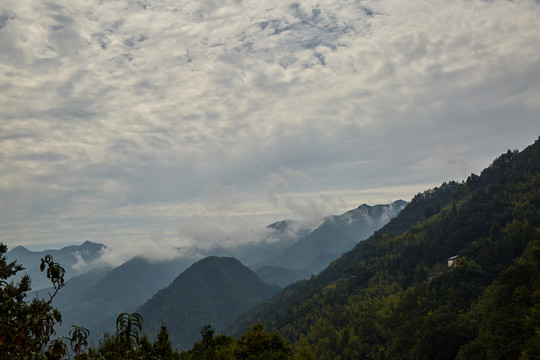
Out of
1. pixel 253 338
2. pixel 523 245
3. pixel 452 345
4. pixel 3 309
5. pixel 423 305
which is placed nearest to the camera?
pixel 3 309

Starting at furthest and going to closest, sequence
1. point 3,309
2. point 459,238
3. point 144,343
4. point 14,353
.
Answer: point 459,238, point 144,343, point 3,309, point 14,353

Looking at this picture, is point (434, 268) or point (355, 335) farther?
point (434, 268)

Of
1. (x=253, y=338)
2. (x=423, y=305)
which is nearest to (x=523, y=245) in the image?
(x=423, y=305)

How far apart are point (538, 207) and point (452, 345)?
12051cm

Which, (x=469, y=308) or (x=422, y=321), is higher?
(x=422, y=321)

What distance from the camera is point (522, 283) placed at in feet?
283

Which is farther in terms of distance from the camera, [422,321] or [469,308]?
[469,308]

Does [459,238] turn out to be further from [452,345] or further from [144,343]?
[144,343]

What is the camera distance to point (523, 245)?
495ft

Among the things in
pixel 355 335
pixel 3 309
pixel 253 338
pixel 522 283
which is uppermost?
pixel 3 309

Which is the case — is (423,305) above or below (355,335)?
above

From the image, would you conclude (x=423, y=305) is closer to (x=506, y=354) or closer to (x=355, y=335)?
(x=355, y=335)

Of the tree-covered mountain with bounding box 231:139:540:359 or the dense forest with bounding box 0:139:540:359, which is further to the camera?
the tree-covered mountain with bounding box 231:139:540:359

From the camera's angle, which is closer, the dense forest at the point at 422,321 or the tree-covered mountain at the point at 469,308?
the dense forest at the point at 422,321
